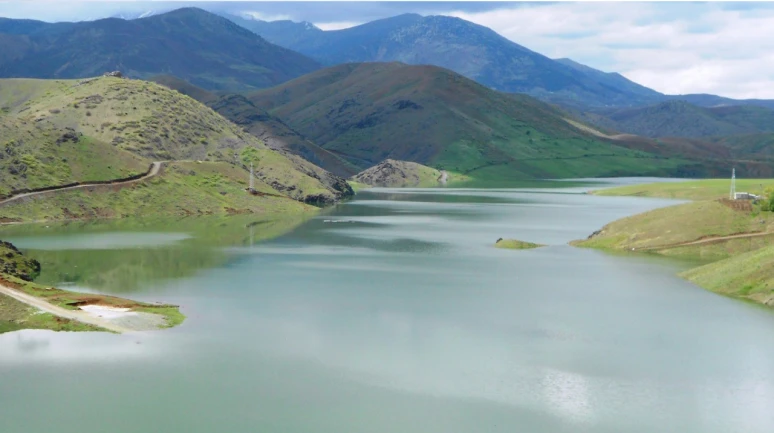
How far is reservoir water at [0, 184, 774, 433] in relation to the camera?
52094 millimetres

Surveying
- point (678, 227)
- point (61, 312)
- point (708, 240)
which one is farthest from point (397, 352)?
point (678, 227)

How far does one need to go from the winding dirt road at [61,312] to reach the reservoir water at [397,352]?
355 cm

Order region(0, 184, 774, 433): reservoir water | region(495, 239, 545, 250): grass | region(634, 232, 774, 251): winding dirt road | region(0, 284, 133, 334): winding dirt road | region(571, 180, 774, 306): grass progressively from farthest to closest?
region(495, 239, 545, 250): grass, region(634, 232, 774, 251): winding dirt road, region(571, 180, 774, 306): grass, region(0, 284, 133, 334): winding dirt road, region(0, 184, 774, 433): reservoir water

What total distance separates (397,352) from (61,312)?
2938cm

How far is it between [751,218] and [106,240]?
93366 millimetres

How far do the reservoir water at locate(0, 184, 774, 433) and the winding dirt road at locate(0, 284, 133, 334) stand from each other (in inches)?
140

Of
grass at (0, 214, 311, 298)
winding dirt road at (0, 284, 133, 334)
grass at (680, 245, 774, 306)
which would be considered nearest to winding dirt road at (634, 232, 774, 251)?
grass at (680, 245, 774, 306)

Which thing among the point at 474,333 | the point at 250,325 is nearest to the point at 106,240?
the point at 250,325

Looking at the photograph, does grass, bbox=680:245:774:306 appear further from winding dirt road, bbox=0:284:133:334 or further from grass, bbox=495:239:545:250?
winding dirt road, bbox=0:284:133:334

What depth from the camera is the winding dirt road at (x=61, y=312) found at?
237 feet

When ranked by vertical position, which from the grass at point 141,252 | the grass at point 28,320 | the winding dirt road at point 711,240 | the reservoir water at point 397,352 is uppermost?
the winding dirt road at point 711,240

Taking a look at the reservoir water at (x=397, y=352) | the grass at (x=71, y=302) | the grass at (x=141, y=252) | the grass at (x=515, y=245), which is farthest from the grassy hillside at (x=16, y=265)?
the grass at (x=515, y=245)

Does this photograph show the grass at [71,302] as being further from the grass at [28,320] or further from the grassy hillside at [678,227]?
the grassy hillside at [678,227]

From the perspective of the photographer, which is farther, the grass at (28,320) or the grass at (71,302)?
the grass at (71,302)
